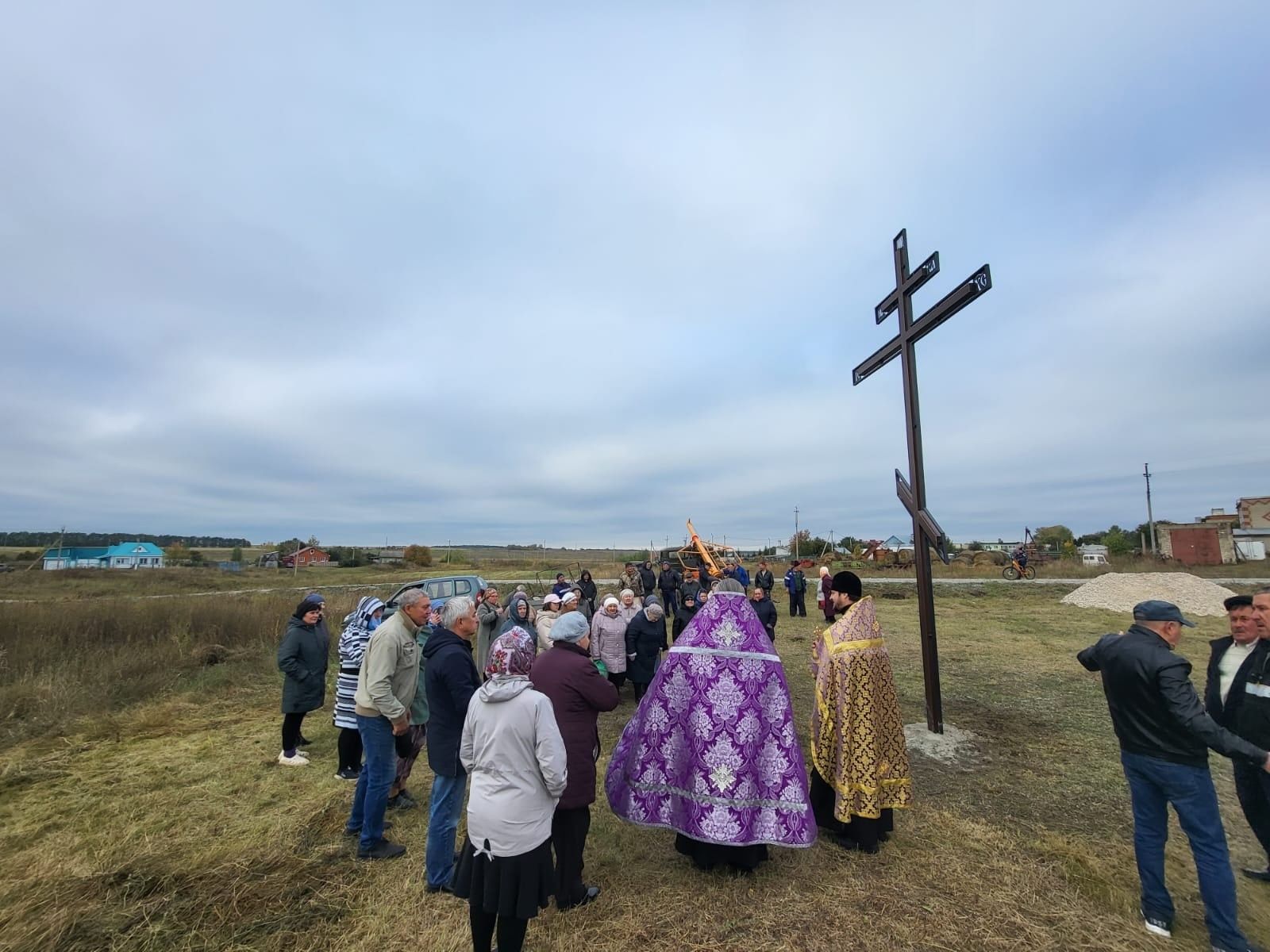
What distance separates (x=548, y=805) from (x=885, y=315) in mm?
6232

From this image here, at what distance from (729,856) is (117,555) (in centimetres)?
7126

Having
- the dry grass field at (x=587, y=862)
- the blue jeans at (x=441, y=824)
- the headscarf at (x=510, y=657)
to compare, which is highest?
the headscarf at (x=510, y=657)

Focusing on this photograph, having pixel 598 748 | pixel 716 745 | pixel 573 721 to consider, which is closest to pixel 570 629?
pixel 573 721

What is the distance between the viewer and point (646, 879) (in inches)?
148

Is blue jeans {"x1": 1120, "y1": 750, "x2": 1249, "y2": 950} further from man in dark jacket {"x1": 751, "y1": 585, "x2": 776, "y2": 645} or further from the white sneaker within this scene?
man in dark jacket {"x1": 751, "y1": 585, "x2": 776, "y2": 645}

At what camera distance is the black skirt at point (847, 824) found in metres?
4.01

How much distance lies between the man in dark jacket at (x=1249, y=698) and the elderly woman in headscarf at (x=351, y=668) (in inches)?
238

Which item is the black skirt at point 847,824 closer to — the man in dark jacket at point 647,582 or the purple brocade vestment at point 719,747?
the purple brocade vestment at point 719,747

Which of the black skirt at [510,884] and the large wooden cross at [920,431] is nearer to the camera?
the black skirt at [510,884]

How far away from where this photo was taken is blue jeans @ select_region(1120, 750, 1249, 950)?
9.68 ft

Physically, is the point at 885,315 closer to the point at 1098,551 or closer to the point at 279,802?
the point at 279,802

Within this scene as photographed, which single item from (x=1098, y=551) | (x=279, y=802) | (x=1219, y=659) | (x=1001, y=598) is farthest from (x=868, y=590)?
(x=1098, y=551)

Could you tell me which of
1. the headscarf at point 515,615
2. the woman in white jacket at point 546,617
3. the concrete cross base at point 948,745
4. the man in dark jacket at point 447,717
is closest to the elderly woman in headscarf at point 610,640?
the woman in white jacket at point 546,617

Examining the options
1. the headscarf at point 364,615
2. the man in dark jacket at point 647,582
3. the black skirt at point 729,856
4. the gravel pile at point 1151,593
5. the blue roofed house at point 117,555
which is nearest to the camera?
the black skirt at point 729,856
